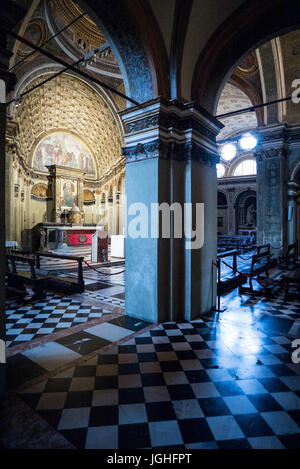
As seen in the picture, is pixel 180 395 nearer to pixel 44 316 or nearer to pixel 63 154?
pixel 44 316

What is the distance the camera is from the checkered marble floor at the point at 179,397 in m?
2.19

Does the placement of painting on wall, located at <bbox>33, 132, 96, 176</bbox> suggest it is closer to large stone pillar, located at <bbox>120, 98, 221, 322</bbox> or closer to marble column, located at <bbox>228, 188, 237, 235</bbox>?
marble column, located at <bbox>228, 188, 237, 235</bbox>

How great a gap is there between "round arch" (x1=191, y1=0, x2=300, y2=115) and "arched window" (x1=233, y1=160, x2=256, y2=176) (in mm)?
22791

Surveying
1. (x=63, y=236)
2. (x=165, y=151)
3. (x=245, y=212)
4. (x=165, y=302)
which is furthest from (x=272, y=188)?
(x=245, y=212)

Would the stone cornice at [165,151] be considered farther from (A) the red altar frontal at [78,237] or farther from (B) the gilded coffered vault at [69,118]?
(B) the gilded coffered vault at [69,118]

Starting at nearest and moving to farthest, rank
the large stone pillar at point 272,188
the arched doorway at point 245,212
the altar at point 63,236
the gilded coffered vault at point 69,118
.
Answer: the large stone pillar at point 272,188
the altar at point 63,236
the gilded coffered vault at point 69,118
the arched doorway at point 245,212

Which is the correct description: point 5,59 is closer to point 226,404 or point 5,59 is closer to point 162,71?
point 162,71

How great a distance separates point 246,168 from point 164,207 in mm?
25338

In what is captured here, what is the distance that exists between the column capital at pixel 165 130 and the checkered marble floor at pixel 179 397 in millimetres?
3382

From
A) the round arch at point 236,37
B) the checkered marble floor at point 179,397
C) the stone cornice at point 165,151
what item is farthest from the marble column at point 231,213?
the checkered marble floor at point 179,397

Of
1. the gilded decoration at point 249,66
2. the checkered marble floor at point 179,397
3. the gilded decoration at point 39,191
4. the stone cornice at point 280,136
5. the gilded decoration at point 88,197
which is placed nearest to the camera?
the checkered marble floor at point 179,397

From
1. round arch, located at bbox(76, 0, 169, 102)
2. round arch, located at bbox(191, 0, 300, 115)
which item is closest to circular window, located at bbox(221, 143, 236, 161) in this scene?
round arch, located at bbox(191, 0, 300, 115)
